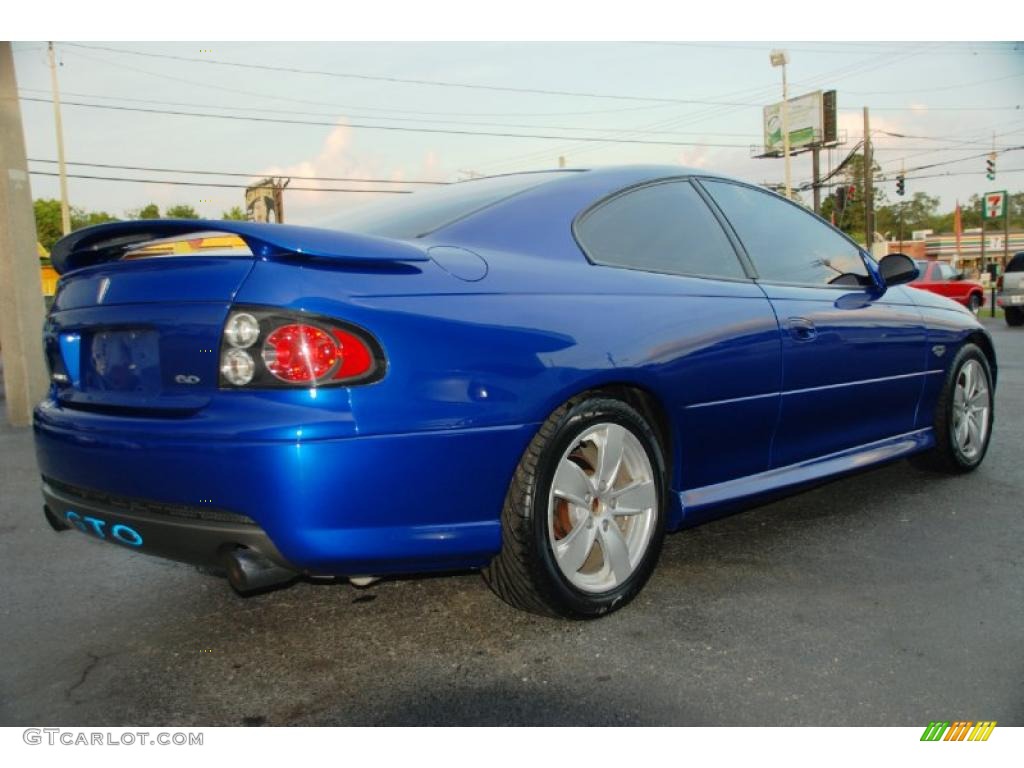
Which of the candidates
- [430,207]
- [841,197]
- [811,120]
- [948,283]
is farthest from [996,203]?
[430,207]

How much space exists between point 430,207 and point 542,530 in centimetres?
121

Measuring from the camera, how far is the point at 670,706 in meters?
2.20

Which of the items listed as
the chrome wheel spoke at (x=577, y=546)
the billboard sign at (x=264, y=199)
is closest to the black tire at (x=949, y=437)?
the chrome wheel spoke at (x=577, y=546)

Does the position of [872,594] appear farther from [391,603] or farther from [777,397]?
[391,603]

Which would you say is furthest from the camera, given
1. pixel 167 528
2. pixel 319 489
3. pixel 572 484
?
pixel 572 484

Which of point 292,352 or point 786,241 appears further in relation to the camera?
point 786,241

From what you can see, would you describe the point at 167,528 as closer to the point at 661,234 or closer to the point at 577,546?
the point at 577,546

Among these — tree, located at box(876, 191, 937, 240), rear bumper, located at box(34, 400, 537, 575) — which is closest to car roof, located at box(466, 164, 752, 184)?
rear bumper, located at box(34, 400, 537, 575)

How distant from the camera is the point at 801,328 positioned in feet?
11.5

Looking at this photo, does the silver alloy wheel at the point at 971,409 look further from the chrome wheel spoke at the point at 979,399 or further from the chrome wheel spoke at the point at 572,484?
the chrome wheel spoke at the point at 572,484

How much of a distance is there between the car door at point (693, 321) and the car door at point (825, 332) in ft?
0.42

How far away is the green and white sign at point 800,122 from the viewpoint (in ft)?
186

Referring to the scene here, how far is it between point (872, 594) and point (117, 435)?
2.37 meters
